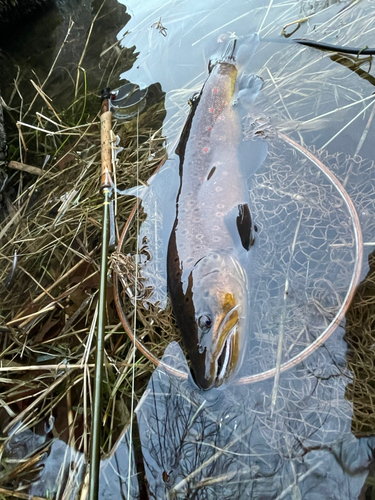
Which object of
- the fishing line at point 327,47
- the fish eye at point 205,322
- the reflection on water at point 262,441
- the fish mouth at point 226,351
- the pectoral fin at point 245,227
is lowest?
the reflection on water at point 262,441

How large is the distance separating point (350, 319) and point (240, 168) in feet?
4.99

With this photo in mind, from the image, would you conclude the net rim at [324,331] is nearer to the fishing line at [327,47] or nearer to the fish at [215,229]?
the fish at [215,229]

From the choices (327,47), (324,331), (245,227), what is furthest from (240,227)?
(327,47)

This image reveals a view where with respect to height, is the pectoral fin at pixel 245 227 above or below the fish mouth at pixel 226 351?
above

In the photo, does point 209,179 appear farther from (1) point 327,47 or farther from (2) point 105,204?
(1) point 327,47

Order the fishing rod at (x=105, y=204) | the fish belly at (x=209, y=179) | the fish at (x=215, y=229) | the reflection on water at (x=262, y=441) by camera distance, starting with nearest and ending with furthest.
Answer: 1. the fishing rod at (x=105, y=204)
2. the reflection on water at (x=262, y=441)
3. the fish at (x=215, y=229)
4. the fish belly at (x=209, y=179)

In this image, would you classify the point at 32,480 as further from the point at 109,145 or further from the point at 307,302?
the point at 109,145

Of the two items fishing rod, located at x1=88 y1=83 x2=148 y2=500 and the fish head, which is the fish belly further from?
fishing rod, located at x1=88 y1=83 x2=148 y2=500

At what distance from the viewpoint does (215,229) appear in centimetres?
256

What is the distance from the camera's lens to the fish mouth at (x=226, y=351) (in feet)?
6.86

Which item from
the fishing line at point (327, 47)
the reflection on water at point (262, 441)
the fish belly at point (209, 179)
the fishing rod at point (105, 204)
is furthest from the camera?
the fishing line at point (327, 47)

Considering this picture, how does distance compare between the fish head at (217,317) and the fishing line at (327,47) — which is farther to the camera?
the fishing line at (327,47)

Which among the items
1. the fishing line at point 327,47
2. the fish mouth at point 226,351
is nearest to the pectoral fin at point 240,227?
the fish mouth at point 226,351

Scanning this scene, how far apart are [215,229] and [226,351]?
920mm
